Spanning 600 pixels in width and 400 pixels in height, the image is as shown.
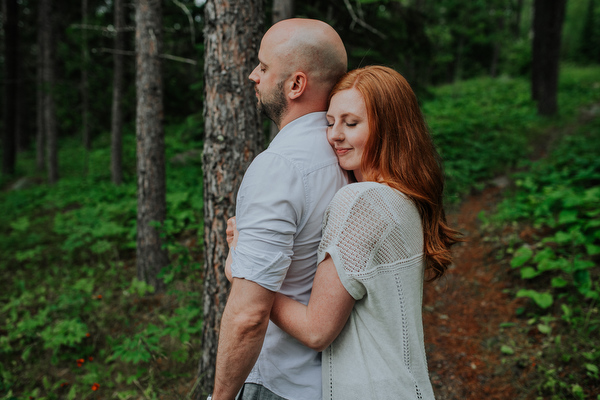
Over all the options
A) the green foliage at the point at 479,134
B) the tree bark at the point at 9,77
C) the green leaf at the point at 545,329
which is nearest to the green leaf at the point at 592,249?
the green leaf at the point at 545,329

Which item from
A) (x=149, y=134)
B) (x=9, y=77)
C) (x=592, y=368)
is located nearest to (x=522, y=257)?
(x=592, y=368)

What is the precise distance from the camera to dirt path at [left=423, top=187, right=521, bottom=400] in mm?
3100

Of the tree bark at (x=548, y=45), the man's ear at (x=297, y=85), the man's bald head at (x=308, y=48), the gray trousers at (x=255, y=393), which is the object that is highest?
the tree bark at (x=548, y=45)

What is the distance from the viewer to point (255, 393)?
5.04 ft

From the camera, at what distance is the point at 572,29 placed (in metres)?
44.0

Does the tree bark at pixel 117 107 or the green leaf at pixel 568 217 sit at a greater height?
the tree bark at pixel 117 107

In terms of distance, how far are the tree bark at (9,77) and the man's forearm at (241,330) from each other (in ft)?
57.6

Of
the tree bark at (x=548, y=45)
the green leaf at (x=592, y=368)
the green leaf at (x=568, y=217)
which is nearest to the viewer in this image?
the green leaf at (x=592, y=368)

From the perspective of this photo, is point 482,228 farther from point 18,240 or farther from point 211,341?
point 18,240

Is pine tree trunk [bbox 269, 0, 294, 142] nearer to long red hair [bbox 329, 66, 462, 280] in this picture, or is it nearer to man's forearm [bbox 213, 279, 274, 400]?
long red hair [bbox 329, 66, 462, 280]

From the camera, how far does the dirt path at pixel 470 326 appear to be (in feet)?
10.2

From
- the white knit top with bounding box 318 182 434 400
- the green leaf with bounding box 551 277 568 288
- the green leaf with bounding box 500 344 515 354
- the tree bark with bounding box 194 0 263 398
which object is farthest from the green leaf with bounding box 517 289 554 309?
the tree bark with bounding box 194 0 263 398

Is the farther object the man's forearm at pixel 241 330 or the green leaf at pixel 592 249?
the green leaf at pixel 592 249

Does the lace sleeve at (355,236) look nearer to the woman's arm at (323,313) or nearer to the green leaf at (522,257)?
the woman's arm at (323,313)
